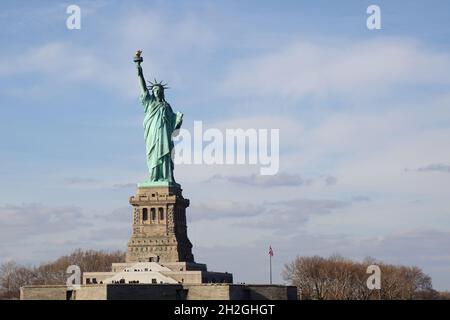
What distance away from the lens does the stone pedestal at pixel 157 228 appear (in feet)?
302

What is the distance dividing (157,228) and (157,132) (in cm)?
801

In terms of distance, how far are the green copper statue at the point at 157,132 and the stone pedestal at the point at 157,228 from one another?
3.60ft

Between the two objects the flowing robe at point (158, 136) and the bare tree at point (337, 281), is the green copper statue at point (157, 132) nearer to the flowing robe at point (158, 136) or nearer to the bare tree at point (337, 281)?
the flowing robe at point (158, 136)

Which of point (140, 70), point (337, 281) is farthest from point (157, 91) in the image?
point (337, 281)

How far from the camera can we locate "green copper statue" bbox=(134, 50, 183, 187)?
9406 centimetres

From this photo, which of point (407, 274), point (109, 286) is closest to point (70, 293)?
point (109, 286)

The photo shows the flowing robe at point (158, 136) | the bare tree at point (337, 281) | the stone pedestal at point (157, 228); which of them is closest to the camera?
the stone pedestal at point (157, 228)

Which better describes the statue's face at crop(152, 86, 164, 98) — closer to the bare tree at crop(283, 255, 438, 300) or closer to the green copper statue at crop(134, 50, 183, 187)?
the green copper statue at crop(134, 50, 183, 187)

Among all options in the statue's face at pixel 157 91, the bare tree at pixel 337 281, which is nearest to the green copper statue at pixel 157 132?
the statue's face at pixel 157 91

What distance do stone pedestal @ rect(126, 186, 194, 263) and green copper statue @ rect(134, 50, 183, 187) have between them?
110 centimetres

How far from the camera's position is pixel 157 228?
93.0m

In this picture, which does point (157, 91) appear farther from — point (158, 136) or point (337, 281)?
point (337, 281)

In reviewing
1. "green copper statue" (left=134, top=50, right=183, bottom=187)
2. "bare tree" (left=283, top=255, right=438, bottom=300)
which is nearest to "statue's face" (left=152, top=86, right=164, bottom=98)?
"green copper statue" (left=134, top=50, right=183, bottom=187)
